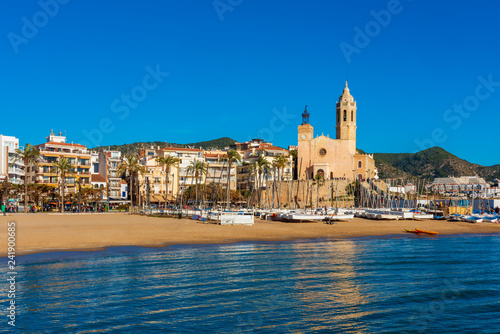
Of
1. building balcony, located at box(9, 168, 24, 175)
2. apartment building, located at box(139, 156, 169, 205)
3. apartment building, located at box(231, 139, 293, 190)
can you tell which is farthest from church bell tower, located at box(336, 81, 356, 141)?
building balcony, located at box(9, 168, 24, 175)

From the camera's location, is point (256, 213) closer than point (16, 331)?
No

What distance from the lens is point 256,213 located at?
2832 inches

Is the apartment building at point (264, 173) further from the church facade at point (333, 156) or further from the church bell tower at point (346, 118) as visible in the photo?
the church bell tower at point (346, 118)

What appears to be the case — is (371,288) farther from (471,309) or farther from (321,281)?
(471,309)

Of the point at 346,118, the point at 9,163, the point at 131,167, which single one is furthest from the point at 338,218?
the point at 9,163

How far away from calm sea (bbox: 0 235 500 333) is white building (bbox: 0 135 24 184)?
219 ft

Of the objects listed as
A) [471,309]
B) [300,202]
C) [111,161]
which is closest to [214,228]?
[471,309]

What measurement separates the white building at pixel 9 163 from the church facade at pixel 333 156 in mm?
58781

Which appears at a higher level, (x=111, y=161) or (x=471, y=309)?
(x=111, y=161)

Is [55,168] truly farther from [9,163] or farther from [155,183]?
[155,183]

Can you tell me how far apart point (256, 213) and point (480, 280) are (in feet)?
160

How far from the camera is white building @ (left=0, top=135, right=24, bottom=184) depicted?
293 ft

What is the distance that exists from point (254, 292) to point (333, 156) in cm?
9621

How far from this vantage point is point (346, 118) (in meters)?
118
